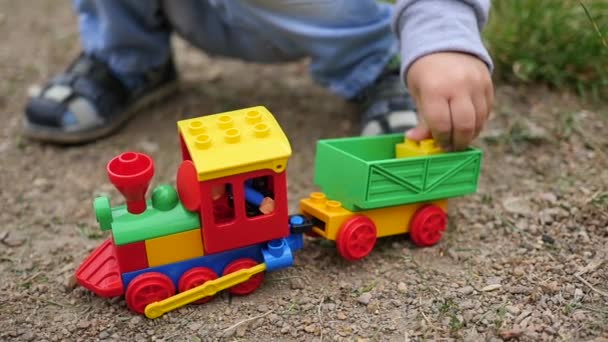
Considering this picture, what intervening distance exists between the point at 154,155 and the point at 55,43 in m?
0.89

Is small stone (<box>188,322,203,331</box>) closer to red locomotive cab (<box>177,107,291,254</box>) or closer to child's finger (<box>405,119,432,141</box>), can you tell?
red locomotive cab (<box>177,107,291,254</box>)

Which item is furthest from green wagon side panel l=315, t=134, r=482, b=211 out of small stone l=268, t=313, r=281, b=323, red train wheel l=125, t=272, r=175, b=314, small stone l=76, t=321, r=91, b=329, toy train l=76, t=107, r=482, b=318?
small stone l=76, t=321, r=91, b=329

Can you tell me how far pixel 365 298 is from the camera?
114cm

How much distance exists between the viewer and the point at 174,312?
1.12 m

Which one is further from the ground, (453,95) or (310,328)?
(453,95)

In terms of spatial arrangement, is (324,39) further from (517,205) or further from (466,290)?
(466,290)

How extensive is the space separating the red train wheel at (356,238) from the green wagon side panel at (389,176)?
0.09ft

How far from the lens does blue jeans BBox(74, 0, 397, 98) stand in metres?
1.58

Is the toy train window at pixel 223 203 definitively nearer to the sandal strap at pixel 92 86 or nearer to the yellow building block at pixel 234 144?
the yellow building block at pixel 234 144

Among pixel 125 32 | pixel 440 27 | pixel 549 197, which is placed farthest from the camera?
pixel 125 32

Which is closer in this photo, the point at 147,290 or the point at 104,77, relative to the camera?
the point at 147,290

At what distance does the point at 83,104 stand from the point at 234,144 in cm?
86

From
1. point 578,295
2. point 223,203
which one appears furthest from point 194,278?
point 578,295

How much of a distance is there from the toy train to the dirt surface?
0.06 meters
